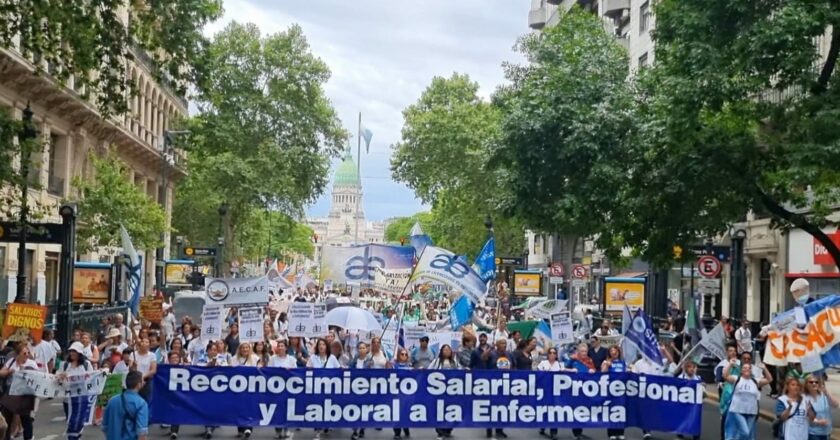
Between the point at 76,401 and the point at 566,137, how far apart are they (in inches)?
984

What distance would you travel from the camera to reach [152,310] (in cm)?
2778

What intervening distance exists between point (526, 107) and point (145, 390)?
81.6ft

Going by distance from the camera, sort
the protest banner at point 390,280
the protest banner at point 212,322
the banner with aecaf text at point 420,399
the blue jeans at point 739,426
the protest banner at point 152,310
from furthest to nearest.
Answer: the protest banner at point 390,280 → the protest banner at point 152,310 → the protest banner at point 212,322 → the banner with aecaf text at point 420,399 → the blue jeans at point 739,426

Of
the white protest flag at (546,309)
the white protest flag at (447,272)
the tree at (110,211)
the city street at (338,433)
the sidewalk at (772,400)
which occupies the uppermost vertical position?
the tree at (110,211)

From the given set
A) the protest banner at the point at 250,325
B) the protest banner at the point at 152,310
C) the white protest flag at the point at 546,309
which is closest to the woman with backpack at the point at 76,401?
the protest banner at the point at 250,325

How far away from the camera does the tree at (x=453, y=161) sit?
71438 mm

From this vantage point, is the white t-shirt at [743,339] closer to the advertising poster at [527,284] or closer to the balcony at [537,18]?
the advertising poster at [527,284]

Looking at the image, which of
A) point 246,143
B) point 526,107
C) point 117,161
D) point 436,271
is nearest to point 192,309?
point 117,161

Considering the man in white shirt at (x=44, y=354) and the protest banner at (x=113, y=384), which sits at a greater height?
the man in white shirt at (x=44, y=354)

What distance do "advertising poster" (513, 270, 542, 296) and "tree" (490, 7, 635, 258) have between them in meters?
10.2

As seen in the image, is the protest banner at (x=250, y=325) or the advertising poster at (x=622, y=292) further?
the advertising poster at (x=622, y=292)

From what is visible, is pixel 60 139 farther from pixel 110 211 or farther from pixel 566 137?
pixel 566 137

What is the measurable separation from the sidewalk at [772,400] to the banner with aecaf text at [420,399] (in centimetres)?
361

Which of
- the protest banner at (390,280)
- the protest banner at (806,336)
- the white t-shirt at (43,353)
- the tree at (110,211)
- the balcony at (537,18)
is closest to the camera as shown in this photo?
the protest banner at (806,336)
